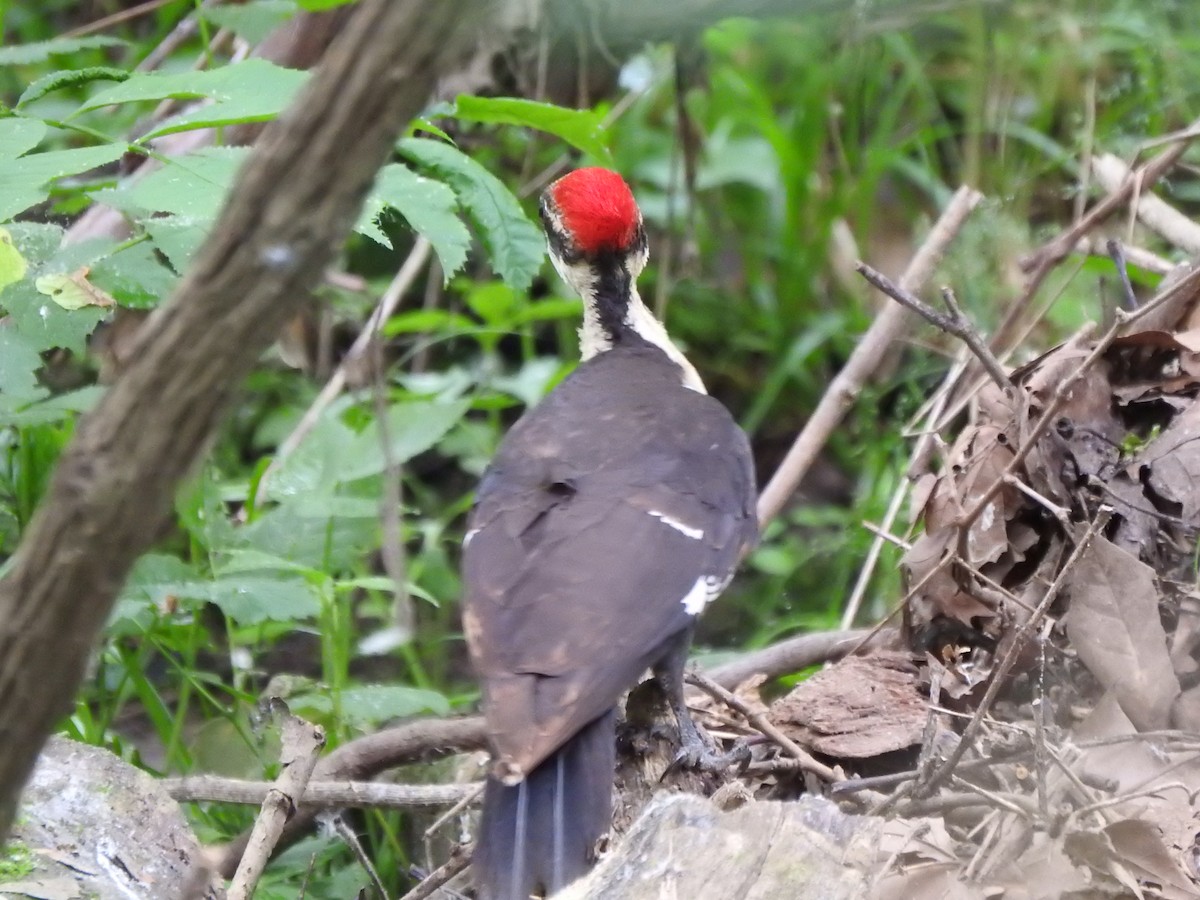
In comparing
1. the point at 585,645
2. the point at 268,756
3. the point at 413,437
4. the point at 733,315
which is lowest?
the point at 733,315

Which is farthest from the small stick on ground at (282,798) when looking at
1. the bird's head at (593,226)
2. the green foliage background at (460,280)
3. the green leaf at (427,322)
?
the green leaf at (427,322)

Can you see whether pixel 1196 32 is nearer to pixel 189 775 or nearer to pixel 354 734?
pixel 354 734

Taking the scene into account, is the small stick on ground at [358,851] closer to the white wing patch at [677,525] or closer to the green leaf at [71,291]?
the white wing patch at [677,525]

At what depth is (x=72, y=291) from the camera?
220 cm

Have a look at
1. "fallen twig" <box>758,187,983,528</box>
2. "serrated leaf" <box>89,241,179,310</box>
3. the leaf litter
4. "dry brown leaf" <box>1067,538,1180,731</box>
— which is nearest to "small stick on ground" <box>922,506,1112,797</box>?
the leaf litter

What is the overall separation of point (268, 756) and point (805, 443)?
131 centimetres

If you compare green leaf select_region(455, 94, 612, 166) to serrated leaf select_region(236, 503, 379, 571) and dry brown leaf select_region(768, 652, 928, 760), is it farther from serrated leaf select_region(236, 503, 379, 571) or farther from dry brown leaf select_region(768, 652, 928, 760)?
dry brown leaf select_region(768, 652, 928, 760)

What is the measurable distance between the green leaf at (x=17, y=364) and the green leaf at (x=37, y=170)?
25cm

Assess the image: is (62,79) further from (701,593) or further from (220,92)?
(701,593)

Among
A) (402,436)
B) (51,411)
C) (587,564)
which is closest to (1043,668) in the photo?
(587,564)

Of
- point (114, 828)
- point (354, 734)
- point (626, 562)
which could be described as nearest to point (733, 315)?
point (354, 734)

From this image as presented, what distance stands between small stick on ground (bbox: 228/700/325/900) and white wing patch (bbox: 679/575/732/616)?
1.82ft

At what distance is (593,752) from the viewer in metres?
2.02

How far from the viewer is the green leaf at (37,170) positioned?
1923mm
